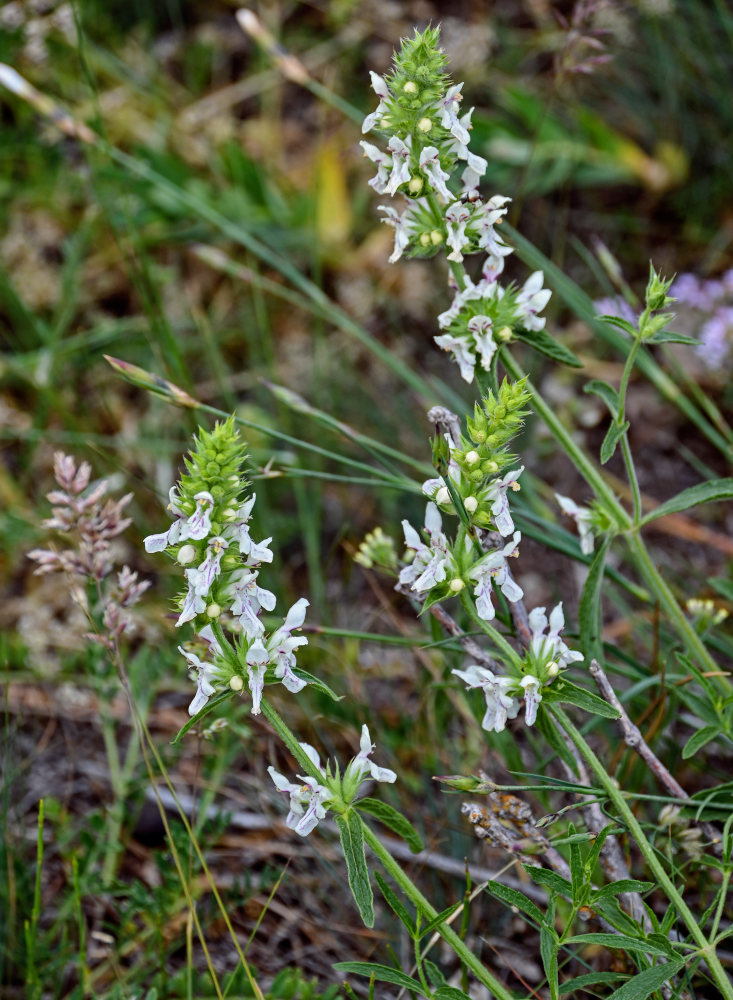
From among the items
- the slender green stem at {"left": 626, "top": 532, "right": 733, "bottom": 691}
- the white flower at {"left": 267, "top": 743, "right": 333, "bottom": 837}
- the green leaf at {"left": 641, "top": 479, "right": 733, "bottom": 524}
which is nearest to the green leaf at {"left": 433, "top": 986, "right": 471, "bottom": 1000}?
the white flower at {"left": 267, "top": 743, "right": 333, "bottom": 837}

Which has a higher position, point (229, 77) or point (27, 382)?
point (229, 77)

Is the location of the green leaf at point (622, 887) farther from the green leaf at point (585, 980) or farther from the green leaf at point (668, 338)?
the green leaf at point (668, 338)

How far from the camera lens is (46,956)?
6.09 feet

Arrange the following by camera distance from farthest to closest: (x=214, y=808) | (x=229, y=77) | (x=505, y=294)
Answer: (x=229, y=77) → (x=214, y=808) → (x=505, y=294)

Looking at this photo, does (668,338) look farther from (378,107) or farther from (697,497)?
(378,107)

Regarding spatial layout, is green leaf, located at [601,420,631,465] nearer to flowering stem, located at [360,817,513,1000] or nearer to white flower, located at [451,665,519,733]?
white flower, located at [451,665,519,733]

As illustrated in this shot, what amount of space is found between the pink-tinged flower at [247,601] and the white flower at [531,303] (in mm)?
644

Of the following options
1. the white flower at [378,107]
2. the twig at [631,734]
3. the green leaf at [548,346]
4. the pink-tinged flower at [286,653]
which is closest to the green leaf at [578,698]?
the twig at [631,734]

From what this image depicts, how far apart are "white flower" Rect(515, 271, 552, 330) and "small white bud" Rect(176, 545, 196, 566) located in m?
0.68

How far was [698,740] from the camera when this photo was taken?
1.52 metres

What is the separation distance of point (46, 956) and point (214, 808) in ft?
1.81

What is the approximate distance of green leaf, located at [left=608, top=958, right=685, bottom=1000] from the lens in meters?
1.27

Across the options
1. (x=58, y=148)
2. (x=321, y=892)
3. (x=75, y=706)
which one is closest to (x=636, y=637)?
(x=321, y=892)

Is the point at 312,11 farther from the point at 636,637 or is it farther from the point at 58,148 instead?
the point at 636,637
